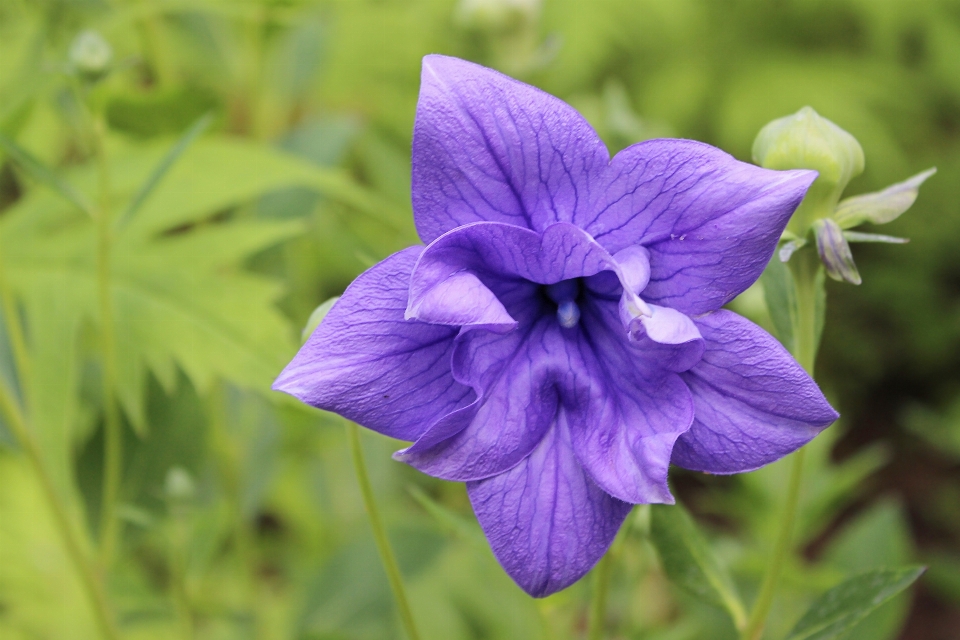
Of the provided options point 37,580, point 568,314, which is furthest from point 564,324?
point 37,580

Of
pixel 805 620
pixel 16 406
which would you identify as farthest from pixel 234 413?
pixel 805 620

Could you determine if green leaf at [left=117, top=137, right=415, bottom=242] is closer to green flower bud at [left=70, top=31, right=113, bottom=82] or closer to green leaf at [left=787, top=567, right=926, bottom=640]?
green flower bud at [left=70, top=31, right=113, bottom=82]

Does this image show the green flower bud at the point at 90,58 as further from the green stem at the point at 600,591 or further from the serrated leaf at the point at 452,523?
the green stem at the point at 600,591

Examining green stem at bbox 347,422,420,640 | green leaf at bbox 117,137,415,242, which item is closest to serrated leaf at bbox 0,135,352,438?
green leaf at bbox 117,137,415,242

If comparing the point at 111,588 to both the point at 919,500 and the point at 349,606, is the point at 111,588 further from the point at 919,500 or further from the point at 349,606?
the point at 919,500

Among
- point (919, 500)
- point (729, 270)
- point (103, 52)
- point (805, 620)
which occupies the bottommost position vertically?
point (919, 500)

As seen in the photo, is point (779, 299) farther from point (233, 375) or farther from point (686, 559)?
point (233, 375)
